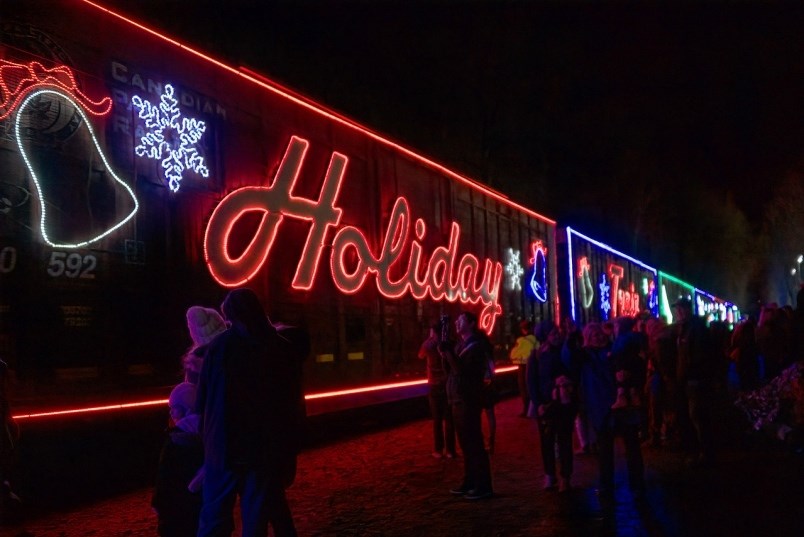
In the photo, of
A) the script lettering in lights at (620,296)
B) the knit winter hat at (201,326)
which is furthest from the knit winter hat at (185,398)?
the script lettering in lights at (620,296)

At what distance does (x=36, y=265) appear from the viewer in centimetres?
633

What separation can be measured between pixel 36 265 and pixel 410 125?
16.0 meters

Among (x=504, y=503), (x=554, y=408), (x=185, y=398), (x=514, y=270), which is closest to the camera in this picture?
(x=185, y=398)

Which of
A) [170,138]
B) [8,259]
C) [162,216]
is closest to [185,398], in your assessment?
[8,259]

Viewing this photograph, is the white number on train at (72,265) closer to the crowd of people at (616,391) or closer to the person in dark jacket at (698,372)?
the crowd of people at (616,391)

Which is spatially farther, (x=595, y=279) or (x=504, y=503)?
(x=595, y=279)

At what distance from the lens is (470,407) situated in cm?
695

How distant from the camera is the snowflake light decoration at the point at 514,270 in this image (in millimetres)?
17698

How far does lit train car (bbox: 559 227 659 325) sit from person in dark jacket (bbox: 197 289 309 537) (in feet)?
56.4

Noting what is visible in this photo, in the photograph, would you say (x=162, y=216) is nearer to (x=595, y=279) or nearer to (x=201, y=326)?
(x=201, y=326)

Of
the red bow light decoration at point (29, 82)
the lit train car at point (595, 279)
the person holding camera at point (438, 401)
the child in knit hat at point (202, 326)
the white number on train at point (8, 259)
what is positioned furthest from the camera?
the lit train car at point (595, 279)

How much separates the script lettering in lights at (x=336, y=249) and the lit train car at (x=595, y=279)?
19.8 ft

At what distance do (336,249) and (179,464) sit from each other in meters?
6.12

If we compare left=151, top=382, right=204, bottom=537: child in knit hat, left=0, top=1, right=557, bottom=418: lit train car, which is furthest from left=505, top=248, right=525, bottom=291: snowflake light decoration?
left=151, top=382, right=204, bottom=537: child in knit hat
